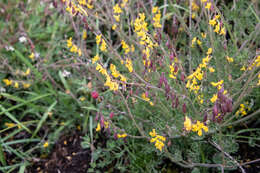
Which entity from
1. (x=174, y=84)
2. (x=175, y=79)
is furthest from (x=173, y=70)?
(x=174, y=84)

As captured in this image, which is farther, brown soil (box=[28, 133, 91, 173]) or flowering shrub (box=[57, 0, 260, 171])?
brown soil (box=[28, 133, 91, 173])

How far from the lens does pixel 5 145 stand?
8.27ft

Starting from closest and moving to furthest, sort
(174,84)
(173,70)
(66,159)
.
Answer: (173,70) < (174,84) < (66,159)

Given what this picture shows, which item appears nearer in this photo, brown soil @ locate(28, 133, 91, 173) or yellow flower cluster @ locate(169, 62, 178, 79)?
yellow flower cluster @ locate(169, 62, 178, 79)

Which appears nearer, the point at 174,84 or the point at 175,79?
the point at 175,79

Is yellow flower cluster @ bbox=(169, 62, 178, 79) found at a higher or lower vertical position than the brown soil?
higher

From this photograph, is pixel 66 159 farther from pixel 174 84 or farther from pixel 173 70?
pixel 173 70

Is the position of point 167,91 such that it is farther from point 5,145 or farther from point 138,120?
point 5,145

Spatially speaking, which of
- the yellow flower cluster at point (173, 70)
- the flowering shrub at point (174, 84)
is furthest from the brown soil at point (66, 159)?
the yellow flower cluster at point (173, 70)

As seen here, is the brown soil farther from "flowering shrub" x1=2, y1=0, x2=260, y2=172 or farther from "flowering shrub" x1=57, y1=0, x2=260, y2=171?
"flowering shrub" x1=57, y1=0, x2=260, y2=171

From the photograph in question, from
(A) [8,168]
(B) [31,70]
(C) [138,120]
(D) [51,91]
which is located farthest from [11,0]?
(C) [138,120]

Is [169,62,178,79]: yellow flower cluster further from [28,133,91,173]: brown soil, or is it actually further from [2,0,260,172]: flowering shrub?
[28,133,91,173]: brown soil

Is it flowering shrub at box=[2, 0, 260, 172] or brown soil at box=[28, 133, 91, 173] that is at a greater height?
flowering shrub at box=[2, 0, 260, 172]

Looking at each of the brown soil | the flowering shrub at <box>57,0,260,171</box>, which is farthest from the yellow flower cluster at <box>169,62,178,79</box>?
the brown soil
